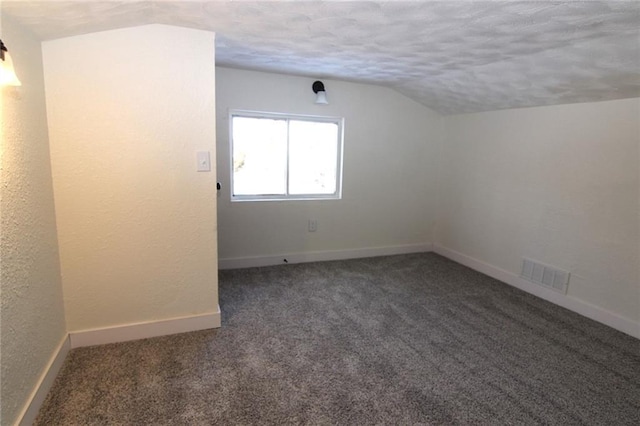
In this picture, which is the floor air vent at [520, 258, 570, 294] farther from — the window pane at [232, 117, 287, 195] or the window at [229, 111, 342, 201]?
the window pane at [232, 117, 287, 195]

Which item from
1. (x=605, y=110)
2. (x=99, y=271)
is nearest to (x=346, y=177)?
(x=605, y=110)

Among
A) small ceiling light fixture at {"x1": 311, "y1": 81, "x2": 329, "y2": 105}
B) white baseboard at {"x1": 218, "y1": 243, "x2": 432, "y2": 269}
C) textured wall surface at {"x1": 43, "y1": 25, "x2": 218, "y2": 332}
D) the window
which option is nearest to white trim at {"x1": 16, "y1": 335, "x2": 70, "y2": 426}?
textured wall surface at {"x1": 43, "y1": 25, "x2": 218, "y2": 332}

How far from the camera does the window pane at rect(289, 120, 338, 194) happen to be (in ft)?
12.4

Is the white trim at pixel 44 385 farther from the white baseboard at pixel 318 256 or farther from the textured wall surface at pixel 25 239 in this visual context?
the white baseboard at pixel 318 256

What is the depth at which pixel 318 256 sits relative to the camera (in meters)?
3.96

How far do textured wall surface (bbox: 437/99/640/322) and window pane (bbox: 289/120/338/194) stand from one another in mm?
1521

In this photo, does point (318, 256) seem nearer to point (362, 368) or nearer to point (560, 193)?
point (362, 368)

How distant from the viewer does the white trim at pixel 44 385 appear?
155 centimetres

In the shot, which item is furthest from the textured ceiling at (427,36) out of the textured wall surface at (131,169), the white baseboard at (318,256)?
the white baseboard at (318,256)

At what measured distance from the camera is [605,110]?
8.71 feet

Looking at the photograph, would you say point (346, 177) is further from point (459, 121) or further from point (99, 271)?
point (99, 271)

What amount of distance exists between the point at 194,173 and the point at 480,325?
7.90 ft

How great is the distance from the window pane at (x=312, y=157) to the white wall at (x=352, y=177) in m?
0.16

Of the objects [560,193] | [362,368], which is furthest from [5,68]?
[560,193]
